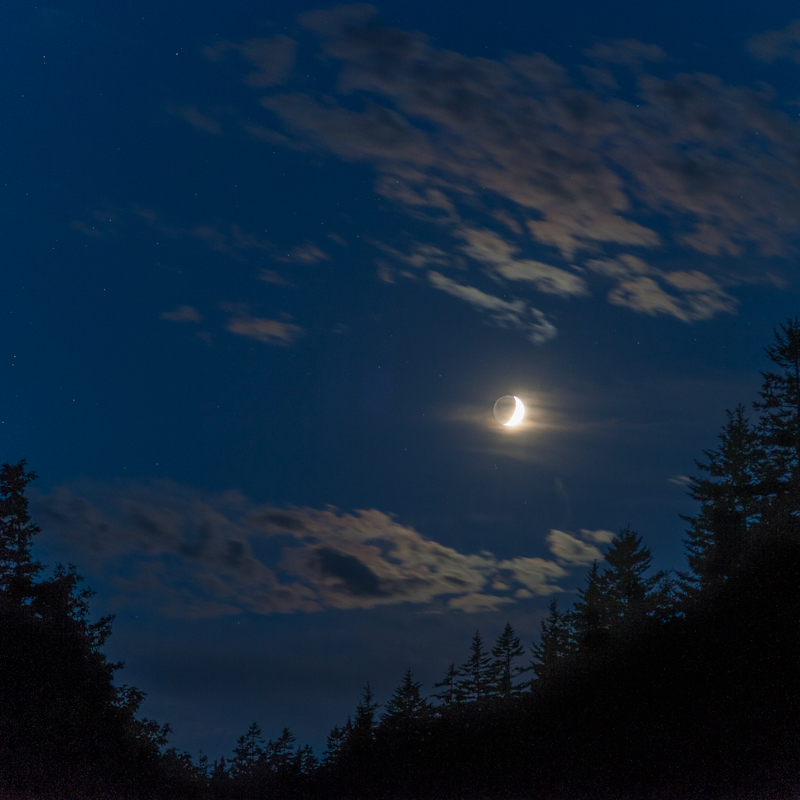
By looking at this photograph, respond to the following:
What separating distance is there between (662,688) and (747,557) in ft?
23.1

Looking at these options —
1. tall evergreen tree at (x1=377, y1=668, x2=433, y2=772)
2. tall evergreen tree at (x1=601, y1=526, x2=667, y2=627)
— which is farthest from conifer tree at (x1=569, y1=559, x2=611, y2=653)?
tall evergreen tree at (x1=377, y1=668, x2=433, y2=772)

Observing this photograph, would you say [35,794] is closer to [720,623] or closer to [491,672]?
[720,623]

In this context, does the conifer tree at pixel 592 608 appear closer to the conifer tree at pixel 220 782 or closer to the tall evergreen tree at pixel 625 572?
the tall evergreen tree at pixel 625 572

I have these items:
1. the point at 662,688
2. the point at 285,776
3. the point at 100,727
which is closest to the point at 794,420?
the point at 662,688

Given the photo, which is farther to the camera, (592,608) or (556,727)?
(592,608)

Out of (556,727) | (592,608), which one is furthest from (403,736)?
(592,608)

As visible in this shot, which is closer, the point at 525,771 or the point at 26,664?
the point at 525,771

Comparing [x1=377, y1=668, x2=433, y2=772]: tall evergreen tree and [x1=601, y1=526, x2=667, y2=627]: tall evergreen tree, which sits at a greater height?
[x1=601, y1=526, x2=667, y2=627]: tall evergreen tree

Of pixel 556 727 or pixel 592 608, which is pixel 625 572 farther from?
pixel 556 727

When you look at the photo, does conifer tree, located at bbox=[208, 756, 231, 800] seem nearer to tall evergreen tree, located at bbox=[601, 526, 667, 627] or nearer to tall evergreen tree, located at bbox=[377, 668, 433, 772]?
tall evergreen tree, located at bbox=[377, 668, 433, 772]

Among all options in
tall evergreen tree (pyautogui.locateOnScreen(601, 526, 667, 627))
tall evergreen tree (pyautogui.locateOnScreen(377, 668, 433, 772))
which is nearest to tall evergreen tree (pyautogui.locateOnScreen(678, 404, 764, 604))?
tall evergreen tree (pyautogui.locateOnScreen(601, 526, 667, 627))

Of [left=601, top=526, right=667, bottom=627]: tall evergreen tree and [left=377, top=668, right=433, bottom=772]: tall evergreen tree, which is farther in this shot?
[left=601, top=526, right=667, bottom=627]: tall evergreen tree

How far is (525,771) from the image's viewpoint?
20438 mm

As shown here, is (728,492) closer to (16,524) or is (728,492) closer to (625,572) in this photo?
(625,572)
